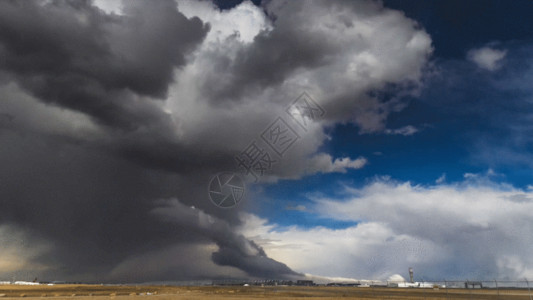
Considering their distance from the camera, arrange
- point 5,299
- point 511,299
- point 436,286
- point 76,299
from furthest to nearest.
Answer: point 436,286 → point 511,299 → point 76,299 → point 5,299

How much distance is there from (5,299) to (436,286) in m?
196

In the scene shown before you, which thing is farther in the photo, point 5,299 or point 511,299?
point 511,299

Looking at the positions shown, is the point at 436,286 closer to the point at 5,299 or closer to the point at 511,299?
the point at 511,299

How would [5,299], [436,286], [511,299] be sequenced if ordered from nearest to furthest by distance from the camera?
[5,299], [511,299], [436,286]

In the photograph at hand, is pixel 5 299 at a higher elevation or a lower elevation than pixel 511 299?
higher

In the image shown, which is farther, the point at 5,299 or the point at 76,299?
the point at 76,299

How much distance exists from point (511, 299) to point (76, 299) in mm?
97792

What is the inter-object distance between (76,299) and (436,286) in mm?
184339

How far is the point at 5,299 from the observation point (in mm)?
65875

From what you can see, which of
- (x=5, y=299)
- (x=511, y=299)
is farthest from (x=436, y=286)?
(x=5, y=299)

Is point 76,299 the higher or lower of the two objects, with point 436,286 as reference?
higher

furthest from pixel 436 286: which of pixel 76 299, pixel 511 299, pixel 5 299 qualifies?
pixel 5 299

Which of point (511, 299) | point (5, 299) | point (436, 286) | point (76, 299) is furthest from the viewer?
point (436, 286)

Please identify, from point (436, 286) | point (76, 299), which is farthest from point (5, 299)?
point (436, 286)
